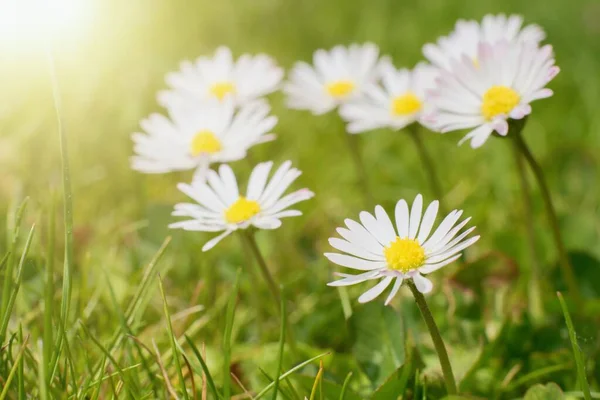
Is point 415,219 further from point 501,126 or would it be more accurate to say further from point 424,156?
point 424,156

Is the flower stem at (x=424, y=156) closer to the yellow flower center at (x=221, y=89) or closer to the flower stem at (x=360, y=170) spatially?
the flower stem at (x=360, y=170)

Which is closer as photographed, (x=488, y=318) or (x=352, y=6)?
(x=488, y=318)

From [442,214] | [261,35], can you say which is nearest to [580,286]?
[442,214]

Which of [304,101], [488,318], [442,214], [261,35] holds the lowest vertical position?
[488,318]

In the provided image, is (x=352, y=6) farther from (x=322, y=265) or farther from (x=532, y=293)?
(x=532, y=293)

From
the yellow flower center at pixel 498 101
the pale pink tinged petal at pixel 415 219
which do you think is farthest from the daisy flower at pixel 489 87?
the pale pink tinged petal at pixel 415 219

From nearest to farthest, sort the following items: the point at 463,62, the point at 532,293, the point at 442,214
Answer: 1. the point at 463,62
2. the point at 532,293
3. the point at 442,214
